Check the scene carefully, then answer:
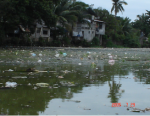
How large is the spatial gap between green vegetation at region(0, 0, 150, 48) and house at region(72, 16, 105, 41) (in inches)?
47.1

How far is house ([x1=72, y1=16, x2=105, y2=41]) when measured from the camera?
4447 centimetres

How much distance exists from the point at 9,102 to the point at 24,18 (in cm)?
2081

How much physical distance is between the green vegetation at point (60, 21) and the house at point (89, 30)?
3.93ft

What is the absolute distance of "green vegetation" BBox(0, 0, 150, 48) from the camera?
23131 mm

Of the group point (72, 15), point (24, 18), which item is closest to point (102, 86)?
point (24, 18)

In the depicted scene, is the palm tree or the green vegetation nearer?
the green vegetation

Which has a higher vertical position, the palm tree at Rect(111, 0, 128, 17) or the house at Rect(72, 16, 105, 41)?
the palm tree at Rect(111, 0, 128, 17)

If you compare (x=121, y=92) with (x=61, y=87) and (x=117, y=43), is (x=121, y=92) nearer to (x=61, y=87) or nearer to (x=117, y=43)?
(x=61, y=87)

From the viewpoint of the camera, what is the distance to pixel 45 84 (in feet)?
14.0

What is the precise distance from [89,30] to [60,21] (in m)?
13.0

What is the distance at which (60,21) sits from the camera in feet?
112

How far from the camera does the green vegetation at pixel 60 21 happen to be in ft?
75.9

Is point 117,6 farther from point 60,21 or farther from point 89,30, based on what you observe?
point 60,21

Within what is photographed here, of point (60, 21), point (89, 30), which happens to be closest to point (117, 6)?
point (89, 30)
